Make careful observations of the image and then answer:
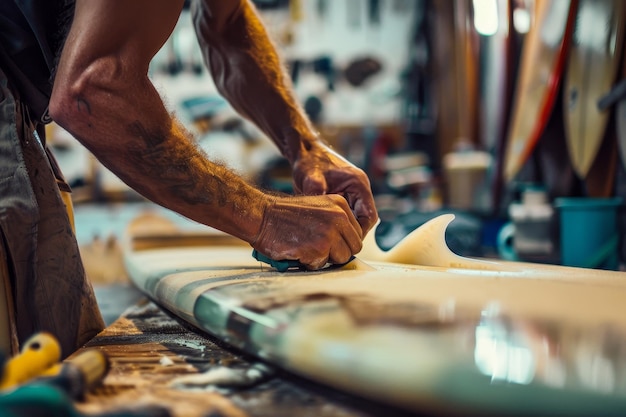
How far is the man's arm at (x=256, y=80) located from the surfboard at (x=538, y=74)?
1774 mm

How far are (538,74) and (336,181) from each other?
2.17 metres

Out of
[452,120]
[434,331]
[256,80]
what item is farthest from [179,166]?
[452,120]

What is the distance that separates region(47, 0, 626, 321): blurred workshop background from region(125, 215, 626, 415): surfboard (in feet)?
1.08

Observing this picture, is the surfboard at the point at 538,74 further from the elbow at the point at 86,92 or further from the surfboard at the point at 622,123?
the elbow at the point at 86,92

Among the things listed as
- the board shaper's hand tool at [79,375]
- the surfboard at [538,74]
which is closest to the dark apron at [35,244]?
the board shaper's hand tool at [79,375]

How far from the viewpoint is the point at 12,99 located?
3.41 ft

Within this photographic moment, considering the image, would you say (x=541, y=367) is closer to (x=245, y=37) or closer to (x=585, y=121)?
(x=245, y=37)

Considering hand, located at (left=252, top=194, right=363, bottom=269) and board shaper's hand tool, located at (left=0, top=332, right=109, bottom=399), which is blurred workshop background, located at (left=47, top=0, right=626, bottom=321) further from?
board shaper's hand tool, located at (left=0, top=332, right=109, bottom=399)

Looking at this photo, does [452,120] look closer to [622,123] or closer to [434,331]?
[622,123]

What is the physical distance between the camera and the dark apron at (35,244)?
1.01m

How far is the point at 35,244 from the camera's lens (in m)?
1.03

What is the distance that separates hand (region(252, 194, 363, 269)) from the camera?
0.96m

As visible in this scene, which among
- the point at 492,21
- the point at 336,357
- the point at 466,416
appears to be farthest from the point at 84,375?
the point at 492,21

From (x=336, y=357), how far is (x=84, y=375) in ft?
0.80
